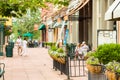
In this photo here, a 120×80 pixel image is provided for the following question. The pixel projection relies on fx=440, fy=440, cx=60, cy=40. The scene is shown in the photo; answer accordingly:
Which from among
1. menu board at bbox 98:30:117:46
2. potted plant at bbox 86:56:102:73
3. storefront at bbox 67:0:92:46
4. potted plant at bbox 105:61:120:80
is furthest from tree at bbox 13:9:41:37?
potted plant at bbox 105:61:120:80

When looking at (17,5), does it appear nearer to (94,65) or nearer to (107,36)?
(107,36)

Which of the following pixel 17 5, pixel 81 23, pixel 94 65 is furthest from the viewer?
pixel 81 23

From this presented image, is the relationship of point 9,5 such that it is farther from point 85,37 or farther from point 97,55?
point 85,37

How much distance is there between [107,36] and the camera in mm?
17062

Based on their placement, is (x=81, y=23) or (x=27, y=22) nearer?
(x=81, y=23)

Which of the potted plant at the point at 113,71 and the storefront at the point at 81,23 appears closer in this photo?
the potted plant at the point at 113,71

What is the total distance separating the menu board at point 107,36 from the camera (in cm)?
1689

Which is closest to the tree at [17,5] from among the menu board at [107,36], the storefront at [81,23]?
the menu board at [107,36]

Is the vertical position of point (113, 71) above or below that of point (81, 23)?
below

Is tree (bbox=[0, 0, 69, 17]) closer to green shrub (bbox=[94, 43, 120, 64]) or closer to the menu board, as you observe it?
the menu board

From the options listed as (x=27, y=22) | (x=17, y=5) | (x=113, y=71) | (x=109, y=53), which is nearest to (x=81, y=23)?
(x=17, y=5)

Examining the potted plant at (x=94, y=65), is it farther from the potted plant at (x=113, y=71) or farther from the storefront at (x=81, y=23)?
the storefront at (x=81, y=23)

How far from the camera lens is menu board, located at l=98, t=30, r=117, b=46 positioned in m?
16.9

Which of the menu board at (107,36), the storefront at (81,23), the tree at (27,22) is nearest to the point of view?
the menu board at (107,36)
